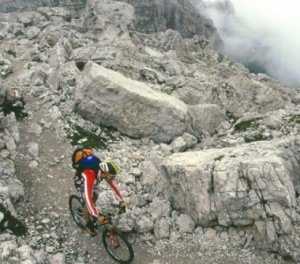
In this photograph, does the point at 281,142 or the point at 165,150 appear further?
the point at 165,150

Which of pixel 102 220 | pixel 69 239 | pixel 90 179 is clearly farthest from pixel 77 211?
pixel 102 220

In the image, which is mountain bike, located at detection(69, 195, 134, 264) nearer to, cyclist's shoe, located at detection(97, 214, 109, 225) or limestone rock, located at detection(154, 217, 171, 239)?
cyclist's shoe, located at detection(97, 214, 109, 225)

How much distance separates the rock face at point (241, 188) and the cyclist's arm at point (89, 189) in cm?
477

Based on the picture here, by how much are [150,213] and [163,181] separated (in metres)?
1.80

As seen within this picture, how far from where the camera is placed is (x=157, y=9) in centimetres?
9812

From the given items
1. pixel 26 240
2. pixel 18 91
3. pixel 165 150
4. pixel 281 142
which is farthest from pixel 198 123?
pixel 26 240

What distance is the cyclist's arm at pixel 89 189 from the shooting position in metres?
17.9

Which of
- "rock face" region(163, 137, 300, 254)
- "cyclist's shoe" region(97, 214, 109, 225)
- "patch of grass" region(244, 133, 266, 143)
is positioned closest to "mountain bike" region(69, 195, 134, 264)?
"cyclist's shoe" region(97, 214, 109, 225)

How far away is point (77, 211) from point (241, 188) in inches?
270

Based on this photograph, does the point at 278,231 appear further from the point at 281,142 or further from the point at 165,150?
the point at 165,150

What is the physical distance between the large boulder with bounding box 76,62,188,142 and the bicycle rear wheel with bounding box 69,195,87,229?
737 centimetres

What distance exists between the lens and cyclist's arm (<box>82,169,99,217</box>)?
704 inches

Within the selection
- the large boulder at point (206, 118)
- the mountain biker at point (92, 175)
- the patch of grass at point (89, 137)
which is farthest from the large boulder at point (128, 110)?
the mountain biker at point (92, 175)

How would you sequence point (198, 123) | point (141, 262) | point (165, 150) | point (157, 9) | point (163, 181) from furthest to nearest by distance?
point (157, 9) < point (198, 123) < point (165, 150) < point (163, 181) < point (141, 262)
